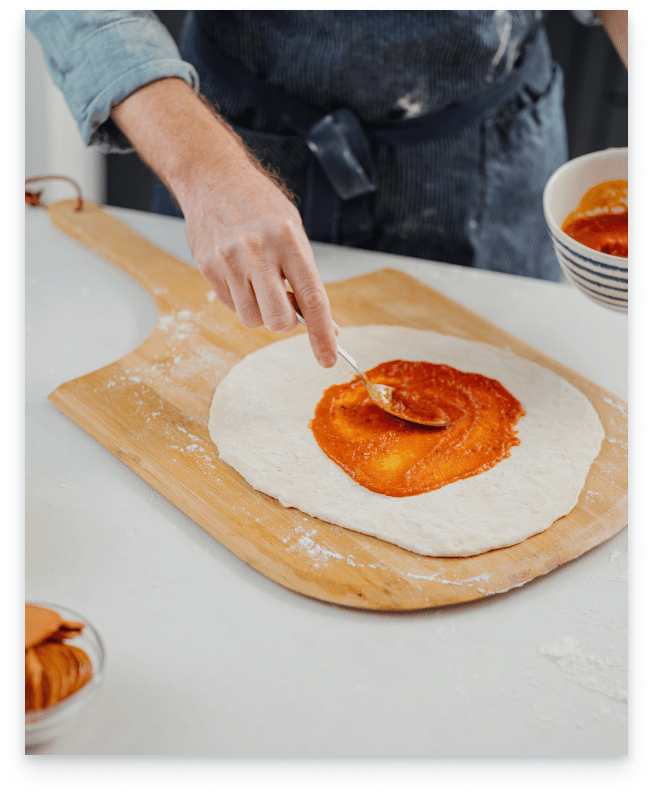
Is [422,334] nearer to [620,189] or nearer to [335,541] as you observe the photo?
[620,189]

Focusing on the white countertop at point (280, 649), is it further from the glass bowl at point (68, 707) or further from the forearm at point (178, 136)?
the forearm at point (178, 136)

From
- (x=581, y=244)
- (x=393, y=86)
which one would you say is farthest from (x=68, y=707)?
(x=393, y=86)

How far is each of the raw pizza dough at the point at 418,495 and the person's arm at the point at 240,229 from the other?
146 mm

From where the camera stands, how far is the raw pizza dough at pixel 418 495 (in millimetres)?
871

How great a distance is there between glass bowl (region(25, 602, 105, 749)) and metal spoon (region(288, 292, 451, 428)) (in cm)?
49

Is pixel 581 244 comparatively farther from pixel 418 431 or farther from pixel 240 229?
pixel 240 229

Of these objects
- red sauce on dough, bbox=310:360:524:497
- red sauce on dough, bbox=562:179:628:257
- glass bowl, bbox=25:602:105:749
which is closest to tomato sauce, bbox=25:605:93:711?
glass bowl, bbox=25:602:105:749

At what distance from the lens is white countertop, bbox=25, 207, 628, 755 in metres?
0.69

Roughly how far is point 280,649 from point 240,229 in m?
0.48

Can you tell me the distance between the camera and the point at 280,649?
755 mm

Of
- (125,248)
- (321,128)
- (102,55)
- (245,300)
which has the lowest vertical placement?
(125,248)

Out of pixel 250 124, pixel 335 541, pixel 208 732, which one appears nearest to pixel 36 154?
pixel 250 124

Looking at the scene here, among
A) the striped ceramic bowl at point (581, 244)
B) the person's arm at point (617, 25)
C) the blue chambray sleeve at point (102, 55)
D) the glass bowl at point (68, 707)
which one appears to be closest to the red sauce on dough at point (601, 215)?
the striped ceramic bowl at point (581, 244)

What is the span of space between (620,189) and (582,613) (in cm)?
71
